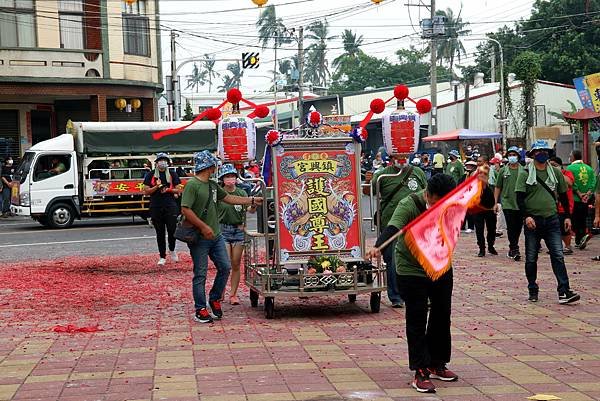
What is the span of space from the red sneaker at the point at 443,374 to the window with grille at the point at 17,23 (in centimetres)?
2838

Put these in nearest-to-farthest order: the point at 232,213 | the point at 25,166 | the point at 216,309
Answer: the point at 216,309 < the point at 232,213 < the point at 25,166

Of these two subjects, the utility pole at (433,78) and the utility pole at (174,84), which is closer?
the utility pole at (174,84)

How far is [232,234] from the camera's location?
11.4m

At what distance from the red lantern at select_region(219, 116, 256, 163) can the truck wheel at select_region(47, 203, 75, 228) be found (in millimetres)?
15218

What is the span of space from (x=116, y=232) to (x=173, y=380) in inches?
657

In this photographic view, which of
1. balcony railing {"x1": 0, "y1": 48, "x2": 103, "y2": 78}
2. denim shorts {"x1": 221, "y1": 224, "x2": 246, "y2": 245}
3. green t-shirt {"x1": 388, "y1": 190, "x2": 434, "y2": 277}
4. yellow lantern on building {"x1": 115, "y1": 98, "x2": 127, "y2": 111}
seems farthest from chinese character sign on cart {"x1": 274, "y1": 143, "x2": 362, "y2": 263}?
yellow lantern on building {"x1": 115, "y1": 98, "x2": 127, "y2": 111}

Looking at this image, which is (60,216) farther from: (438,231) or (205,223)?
(438,231)

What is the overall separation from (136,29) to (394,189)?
2651 cm

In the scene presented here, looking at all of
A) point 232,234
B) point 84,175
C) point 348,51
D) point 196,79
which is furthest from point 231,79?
point 232,234

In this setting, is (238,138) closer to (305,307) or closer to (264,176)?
(264,176)

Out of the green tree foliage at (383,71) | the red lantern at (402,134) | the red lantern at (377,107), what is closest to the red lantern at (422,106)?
the red lantern at (402,134)

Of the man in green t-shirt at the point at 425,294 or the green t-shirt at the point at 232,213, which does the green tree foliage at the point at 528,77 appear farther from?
the man in green t-shirt at the point at 425,294

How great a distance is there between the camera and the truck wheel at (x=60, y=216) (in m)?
24.8

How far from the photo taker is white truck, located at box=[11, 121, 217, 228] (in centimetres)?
2462
